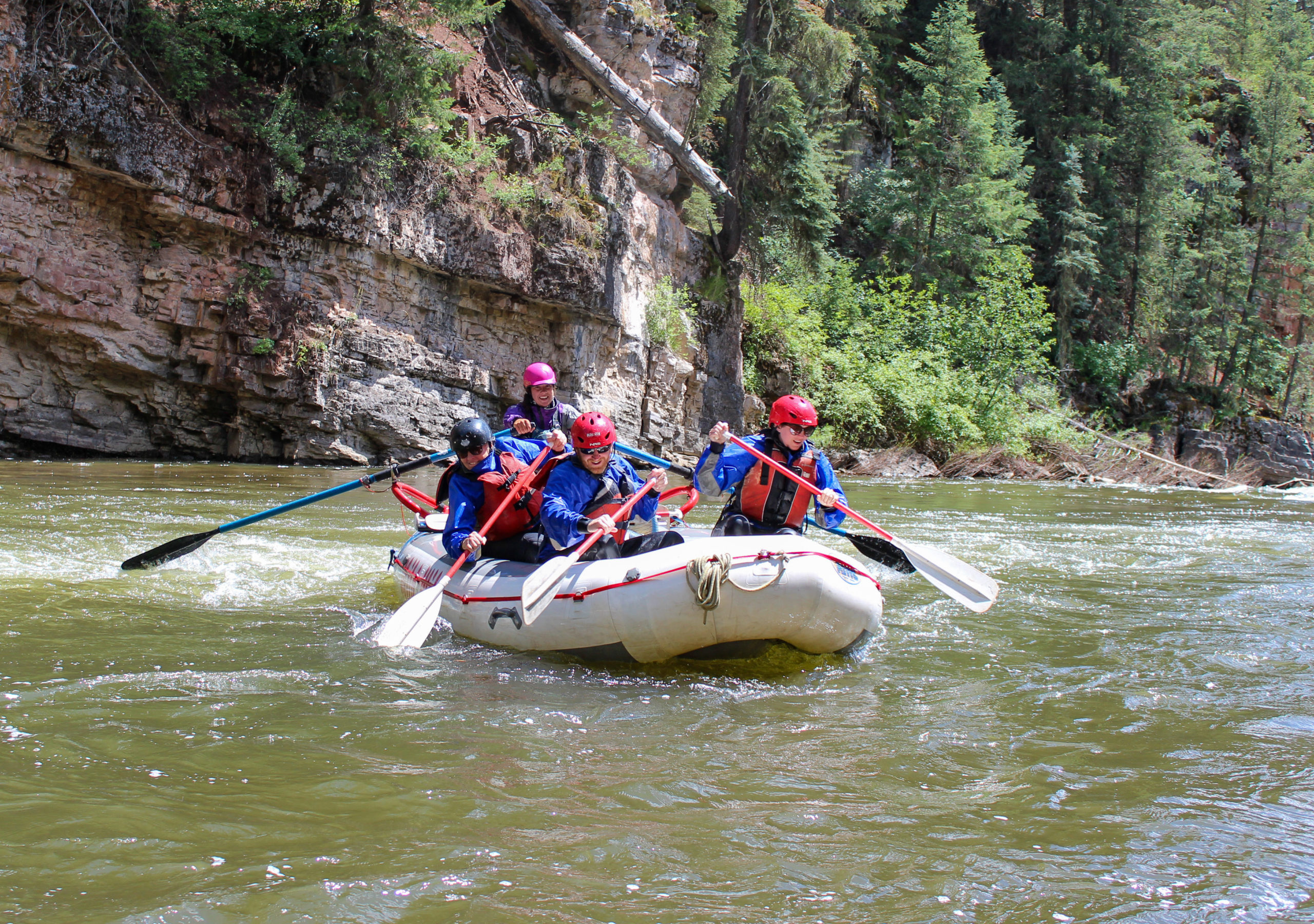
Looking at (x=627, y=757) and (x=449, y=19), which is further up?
(x=449, y=19)

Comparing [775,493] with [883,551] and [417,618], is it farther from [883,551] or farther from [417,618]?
[417,618]

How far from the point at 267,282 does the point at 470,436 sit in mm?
8969

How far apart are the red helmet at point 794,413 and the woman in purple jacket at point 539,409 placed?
73.4 inches

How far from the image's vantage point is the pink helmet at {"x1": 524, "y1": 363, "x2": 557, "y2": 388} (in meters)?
7.19

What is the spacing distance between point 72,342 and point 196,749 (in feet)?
37.0

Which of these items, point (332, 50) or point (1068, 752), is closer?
point (1068, 752)

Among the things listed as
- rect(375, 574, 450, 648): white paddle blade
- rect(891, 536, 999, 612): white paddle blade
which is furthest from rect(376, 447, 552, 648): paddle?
rect(891, 536, 999, 612): white paddle blade

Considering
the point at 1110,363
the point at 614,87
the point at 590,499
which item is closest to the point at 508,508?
the point at 590,499

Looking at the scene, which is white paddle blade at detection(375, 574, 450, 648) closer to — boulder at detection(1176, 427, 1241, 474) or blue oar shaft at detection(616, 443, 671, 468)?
blue oar shaft at detection(616, 443, 671, 468)

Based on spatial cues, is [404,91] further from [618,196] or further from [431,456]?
[431,456]

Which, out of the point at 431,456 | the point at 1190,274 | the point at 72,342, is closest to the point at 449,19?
the point at 72,342

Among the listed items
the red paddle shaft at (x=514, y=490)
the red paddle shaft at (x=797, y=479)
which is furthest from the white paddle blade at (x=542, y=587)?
the red paddle shaft at (x=797, y=479)

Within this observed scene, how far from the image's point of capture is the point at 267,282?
1313cm

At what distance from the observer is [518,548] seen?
5.80m
